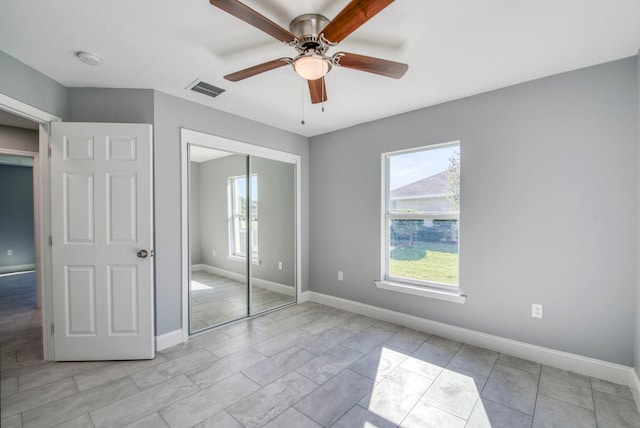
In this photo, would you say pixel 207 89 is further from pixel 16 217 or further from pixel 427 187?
pixel 16 217

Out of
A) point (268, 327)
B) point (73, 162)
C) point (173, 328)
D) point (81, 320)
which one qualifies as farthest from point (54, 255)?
point (268, 327)

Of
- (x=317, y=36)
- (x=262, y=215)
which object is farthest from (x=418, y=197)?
(x=317, y=36)

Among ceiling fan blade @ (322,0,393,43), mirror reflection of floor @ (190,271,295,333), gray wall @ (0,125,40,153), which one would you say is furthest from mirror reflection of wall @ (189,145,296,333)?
gray wall @ (0,125,40,153)

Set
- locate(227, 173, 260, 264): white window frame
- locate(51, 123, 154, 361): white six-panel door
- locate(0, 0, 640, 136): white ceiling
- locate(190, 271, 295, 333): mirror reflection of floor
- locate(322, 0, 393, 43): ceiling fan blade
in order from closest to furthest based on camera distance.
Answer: locate(322, 0, 393, 43): ceiling fan blade, locate(0, 0, 640, 136): white ceiling, locate(51, 123, 154, 361): white six-panel door, locate(190, 271, 295, 333): mirror reflection of floor, locate(227, 173, 260, 264): white window frame

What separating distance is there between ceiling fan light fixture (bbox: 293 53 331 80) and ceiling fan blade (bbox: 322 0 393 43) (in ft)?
0.50

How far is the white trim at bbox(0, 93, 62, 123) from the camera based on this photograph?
209 cm

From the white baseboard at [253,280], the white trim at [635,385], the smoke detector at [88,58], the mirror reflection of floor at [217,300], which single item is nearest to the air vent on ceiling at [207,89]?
the smoke detector at [88,58]

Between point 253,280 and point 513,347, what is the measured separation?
299 cm

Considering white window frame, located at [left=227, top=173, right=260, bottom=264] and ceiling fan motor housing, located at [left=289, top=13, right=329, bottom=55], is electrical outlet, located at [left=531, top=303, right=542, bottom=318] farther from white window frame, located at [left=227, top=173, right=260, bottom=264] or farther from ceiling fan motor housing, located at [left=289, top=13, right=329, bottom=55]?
white window frame, located at [left=227, top=173, right=260, bottom=264]

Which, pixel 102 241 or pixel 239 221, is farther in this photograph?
pixel 239 221

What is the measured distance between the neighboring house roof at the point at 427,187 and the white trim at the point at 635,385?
2.01m

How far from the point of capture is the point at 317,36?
166 centimetres

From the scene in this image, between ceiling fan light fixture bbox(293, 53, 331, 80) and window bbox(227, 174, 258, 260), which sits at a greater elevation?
ceiling fan light fixture bbox(293, 53, 331, 80)

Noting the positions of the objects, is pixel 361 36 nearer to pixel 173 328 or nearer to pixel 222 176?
pixel 222 176
